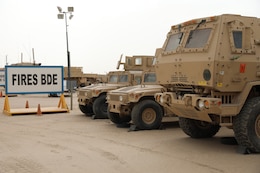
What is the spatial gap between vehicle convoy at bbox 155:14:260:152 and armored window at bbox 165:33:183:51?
17.1 inches

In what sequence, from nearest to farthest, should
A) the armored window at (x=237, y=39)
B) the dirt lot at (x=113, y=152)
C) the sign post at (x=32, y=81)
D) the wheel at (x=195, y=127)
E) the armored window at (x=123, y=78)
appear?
1. the dirt lot at (x=113, y=152)
2. the armored window at (x=237, y=39)
3. the wheel at (x=195, y=127)
4. the armored window at (x=123, y=78)
5. the sign post at (x=32, y=81)

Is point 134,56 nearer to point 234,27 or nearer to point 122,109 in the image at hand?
point 122,109

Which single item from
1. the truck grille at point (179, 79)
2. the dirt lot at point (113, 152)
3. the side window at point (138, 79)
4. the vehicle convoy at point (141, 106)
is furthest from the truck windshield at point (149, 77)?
the truck grille at point (179, 79)

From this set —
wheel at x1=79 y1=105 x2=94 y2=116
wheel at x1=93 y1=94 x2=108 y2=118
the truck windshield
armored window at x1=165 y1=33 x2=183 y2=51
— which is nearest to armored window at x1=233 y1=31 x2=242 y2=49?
armored window at x1=165 y1=33 x2=183 y2=51

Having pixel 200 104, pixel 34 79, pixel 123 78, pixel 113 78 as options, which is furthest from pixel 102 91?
pixel 200 104

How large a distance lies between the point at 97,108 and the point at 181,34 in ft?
21.0

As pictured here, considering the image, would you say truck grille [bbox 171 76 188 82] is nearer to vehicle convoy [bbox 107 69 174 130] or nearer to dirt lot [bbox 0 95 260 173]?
dirt lot [bbox 0 95 260 173]

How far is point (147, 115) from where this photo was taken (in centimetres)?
1120

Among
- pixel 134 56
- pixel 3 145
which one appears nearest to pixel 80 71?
pixel 134 56

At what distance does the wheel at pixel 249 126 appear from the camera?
287 inches

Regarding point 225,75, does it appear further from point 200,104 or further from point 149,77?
point 149,77

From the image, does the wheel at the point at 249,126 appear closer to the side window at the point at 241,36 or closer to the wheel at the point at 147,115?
the side window at the point at 241,36

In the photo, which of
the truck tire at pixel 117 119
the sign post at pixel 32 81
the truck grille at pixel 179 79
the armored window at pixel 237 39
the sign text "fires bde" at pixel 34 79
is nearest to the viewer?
the armored window at pixel 237 39

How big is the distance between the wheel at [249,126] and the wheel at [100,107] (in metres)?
7.39
